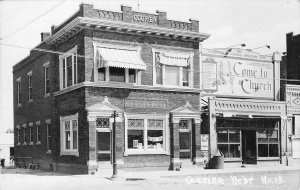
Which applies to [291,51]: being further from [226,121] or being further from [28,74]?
[28,74]

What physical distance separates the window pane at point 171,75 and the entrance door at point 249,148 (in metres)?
6.27

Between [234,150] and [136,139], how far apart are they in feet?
24.1

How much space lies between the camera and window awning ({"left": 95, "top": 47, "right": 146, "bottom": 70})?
75.5 ft

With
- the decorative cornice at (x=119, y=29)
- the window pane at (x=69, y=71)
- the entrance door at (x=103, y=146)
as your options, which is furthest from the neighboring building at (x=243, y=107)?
the window pane at (x=69, y=71)

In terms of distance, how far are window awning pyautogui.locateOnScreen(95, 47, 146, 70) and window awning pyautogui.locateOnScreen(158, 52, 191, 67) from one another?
60.6 inches

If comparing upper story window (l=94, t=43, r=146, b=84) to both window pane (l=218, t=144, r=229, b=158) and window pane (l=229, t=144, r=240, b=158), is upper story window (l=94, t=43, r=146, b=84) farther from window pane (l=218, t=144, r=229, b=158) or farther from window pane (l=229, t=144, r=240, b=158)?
window pane (l=229, t=144, r=240, b=158)

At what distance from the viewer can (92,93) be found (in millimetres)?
23188

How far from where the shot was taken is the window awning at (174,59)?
25.4 metres

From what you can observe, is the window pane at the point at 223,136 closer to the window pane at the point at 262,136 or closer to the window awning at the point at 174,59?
the window pane at the point at 262,136

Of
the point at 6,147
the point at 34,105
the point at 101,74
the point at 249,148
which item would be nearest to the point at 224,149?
the point at 249,148

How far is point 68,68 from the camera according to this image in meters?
25.8

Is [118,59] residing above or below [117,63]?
above

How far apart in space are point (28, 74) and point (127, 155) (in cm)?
1357

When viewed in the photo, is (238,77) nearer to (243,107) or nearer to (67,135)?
(243,107)
